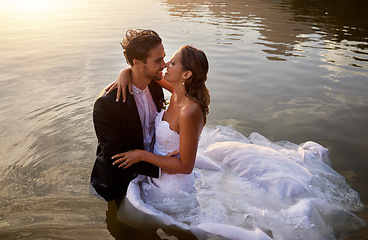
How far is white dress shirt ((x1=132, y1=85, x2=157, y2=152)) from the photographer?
361 centimetres

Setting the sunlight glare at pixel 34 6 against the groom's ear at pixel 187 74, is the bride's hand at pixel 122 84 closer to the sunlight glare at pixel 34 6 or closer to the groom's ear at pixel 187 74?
the groom's ear at pixel 187 74

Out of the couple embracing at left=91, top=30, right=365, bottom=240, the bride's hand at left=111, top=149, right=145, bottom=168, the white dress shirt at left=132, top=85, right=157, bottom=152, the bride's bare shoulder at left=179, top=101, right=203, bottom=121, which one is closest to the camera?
the bride's bare shoulder at left=179, top=101, right=203, bottom=121

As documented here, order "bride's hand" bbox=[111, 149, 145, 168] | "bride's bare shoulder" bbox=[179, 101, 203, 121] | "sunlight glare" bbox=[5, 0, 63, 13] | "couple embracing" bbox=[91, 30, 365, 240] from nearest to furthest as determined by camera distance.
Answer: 1. "bride's bare shoulder" bbox=[179, 101, 203, 121]
2. "couple embracing" bbox=[91, 30, 365, 240]
3. "bride's hand" bbox=[111, 149, 145, 168]
4. "sunlight glare" bbox=[5, 0, 63, 13]

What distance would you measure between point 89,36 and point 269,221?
12.7 m

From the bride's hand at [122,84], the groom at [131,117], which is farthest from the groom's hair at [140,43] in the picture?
the bride's hand at [122,84]

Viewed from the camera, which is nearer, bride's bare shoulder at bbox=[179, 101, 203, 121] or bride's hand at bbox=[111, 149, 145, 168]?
bride's bare shoulder at bbox=[179, 101, 203, 121]

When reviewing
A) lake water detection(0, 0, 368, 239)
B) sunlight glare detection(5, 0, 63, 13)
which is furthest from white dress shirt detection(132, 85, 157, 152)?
sunlight glare detection(5, 0, 63, 13)

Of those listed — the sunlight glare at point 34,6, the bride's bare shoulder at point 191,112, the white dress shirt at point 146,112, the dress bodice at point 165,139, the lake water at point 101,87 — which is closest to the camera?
the bride's bare shoulder at point 191,112

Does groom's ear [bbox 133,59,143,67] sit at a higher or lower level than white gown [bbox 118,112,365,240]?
higher

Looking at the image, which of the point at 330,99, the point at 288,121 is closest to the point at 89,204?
the point at 288,121

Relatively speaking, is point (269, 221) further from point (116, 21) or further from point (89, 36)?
point (116, 21)

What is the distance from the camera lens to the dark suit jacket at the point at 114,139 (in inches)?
131

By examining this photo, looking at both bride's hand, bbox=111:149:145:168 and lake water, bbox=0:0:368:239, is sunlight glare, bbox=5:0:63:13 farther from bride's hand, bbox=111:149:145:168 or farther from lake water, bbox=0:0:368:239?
bride's hand, bbox=111:149:145:168

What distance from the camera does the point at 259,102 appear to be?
7.01m
